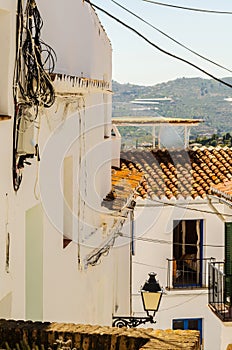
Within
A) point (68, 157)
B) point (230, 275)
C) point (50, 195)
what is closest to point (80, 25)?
point (68, 157)

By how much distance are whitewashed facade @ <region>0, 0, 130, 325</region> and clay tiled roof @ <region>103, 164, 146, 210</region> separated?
20 cm

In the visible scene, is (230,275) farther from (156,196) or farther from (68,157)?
(68,157)

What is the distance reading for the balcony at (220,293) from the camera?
1666 centimetres

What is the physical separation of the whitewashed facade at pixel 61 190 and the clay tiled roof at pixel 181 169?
638 centimetres

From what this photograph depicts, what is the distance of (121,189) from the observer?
13266mm

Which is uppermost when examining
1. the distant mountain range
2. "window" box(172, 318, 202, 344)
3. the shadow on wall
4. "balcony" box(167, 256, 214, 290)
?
the distant mountain range

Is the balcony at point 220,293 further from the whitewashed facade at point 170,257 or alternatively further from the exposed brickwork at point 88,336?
the exposed brickwork at point 88,336

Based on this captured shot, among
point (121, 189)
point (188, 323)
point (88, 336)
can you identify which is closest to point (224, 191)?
point (121, 189)

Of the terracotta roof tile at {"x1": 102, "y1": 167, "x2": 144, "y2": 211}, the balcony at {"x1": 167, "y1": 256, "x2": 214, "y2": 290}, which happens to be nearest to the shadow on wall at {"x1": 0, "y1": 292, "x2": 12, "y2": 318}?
the terracotta roof tile at {"x1": 102, "y1": 167, "x2": 144, "y2": 211}

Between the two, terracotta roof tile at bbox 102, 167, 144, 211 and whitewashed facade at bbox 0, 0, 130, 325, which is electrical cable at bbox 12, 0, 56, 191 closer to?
whitewashed facade at bbox 0, 0, 130, 325

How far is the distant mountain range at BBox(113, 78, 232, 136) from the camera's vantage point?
74.0 feet

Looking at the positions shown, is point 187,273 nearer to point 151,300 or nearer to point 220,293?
point 220,293

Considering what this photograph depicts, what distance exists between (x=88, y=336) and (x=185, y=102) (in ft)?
75.8

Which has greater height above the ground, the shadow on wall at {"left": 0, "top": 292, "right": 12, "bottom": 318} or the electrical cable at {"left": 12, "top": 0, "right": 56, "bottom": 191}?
the electrical cable at {"left": 12, "top": 0, "right": 56, "bottom": 191}
